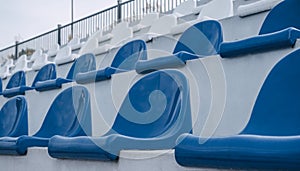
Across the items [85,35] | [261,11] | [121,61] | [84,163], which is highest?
[85,35]

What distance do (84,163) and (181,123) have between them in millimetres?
297

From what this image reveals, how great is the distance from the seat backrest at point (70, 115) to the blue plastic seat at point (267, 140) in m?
0.84

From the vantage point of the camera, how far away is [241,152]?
826 mm

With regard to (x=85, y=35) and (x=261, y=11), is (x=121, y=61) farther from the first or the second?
(x=85, y=35)

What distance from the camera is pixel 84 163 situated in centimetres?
133

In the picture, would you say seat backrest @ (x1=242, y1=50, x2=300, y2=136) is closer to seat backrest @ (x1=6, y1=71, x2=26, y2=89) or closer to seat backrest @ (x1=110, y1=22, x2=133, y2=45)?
seat backrest @ (x1=6, y1=71, x2=26, y2=89)

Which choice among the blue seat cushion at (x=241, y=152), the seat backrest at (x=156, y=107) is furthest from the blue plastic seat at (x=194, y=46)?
the blue seat cushion at (x=241, y=152)

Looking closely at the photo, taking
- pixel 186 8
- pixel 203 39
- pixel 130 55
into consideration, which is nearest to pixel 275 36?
pixel 203 39

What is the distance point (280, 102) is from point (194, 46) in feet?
3.27

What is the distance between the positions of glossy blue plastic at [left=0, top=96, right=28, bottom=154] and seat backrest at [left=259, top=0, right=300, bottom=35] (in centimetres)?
108

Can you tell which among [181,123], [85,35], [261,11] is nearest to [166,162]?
[181,123]

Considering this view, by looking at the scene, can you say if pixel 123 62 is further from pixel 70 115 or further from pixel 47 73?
pixel 47 73

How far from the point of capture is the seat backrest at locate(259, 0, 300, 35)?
1730 mm

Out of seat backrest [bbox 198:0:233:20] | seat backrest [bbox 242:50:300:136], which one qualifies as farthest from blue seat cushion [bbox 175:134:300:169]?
seat backrest [bbox 198:0:233:20]
